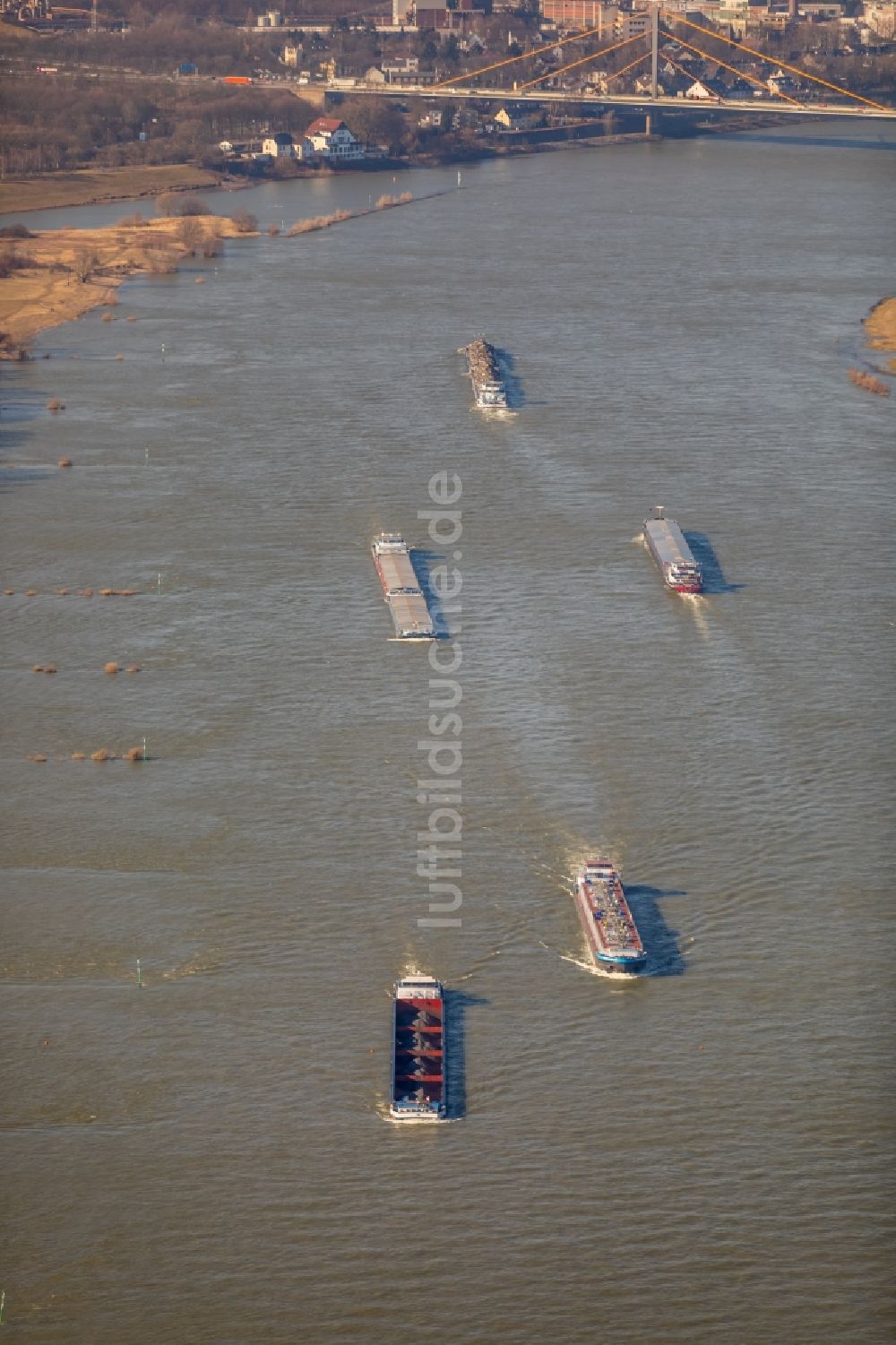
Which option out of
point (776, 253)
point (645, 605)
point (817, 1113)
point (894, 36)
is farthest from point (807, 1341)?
point (894, 36)

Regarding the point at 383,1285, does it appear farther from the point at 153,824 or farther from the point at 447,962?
the point at 153,824

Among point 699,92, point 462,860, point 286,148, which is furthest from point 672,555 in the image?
point 699,92

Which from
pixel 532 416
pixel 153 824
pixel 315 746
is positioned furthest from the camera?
pixel 532 416

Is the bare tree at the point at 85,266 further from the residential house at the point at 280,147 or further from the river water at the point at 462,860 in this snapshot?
the residential house at the point at 280,147

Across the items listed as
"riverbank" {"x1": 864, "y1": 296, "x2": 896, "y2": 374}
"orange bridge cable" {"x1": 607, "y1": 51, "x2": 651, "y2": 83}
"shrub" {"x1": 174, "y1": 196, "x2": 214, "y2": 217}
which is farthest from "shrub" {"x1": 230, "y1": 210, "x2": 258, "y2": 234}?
"orange bridge cable" {"x1": 607, "y1": 51, "x2": 651, "y2": 83}
